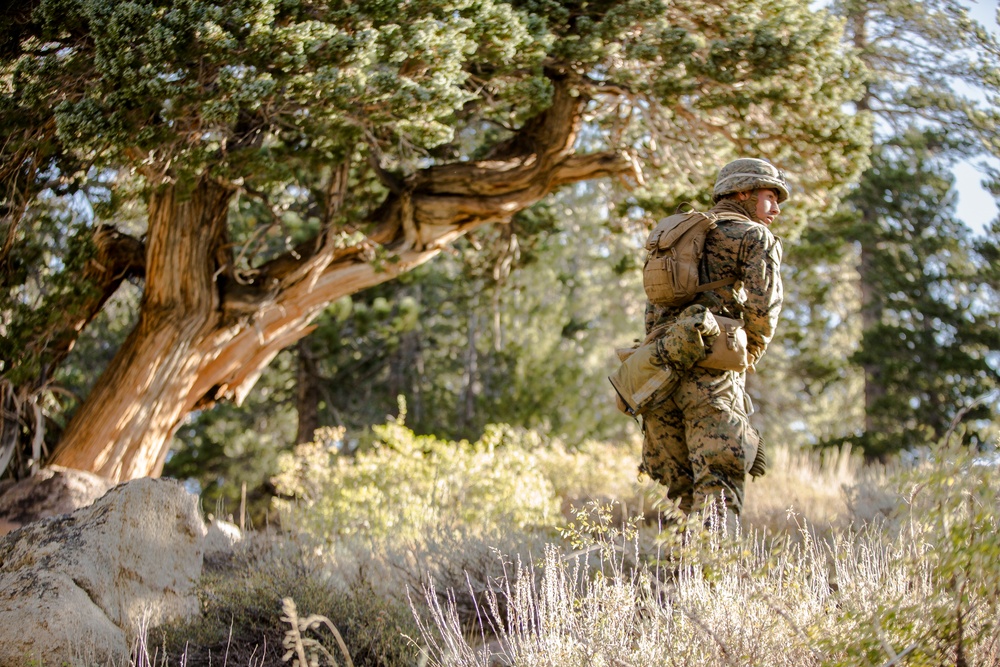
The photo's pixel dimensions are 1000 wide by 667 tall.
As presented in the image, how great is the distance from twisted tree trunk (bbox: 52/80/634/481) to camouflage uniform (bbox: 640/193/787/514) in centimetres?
373

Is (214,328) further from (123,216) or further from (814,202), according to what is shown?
(814,202)

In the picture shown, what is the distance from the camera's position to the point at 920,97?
11547mm

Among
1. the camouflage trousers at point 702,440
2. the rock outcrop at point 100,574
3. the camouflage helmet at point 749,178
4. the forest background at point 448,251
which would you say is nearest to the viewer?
the forest background at point 448,251

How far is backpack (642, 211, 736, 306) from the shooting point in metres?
5.10

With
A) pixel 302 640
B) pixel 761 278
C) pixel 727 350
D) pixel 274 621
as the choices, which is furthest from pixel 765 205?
pixel 302 640

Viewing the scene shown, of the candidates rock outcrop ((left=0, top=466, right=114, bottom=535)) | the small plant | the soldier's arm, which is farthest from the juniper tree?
the small plant

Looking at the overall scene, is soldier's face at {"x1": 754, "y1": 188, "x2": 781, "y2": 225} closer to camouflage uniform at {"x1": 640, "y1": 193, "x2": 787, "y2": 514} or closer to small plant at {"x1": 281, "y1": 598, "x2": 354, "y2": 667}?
camouflage uniform at {"x1": 640, "y1": 193, "x2": 787, "y2": 514}

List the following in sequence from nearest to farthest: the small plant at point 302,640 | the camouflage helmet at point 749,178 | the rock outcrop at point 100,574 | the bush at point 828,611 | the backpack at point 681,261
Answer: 1. the small plant at point 302,640
2. the bush at point 828,611
3. the rock outcrop at point 100,574
4. the backpack at point 681,261
5. the camouflage helmet at point 749,178

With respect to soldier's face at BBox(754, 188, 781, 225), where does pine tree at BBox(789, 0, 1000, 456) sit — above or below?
below

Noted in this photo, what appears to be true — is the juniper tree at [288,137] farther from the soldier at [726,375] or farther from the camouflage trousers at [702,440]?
the camouflage trousers at [702,440]

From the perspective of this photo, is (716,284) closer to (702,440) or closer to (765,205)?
(765,205)

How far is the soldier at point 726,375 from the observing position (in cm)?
489

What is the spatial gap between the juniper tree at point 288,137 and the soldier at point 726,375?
246cm

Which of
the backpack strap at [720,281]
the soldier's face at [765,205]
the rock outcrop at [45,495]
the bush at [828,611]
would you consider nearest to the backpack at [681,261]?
the backpack strap at [720,281]
